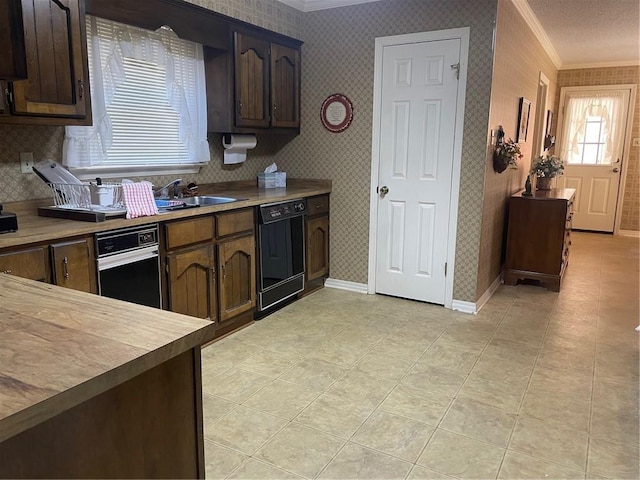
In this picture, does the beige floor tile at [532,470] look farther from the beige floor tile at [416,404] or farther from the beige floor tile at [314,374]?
the beige floor tile at [314,374]

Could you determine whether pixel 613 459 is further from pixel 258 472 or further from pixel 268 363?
pixel 268 363

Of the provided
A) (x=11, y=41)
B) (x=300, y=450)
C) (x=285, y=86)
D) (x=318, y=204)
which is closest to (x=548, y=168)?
(x=318, y=204)

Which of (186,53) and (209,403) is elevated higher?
(186,53)

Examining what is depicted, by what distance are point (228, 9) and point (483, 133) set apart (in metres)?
2.04

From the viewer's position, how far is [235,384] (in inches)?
104

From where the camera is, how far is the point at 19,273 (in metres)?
2.03

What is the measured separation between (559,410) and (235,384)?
1.63m

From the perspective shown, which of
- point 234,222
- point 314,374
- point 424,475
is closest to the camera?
point 424,475

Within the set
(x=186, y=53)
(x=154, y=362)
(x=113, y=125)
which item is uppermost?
(x=186, y=53)

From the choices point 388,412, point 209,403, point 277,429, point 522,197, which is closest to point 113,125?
point 209,403

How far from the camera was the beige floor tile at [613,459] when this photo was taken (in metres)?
1.94

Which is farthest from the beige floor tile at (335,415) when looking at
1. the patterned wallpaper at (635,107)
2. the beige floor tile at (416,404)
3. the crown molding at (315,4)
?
the patterned wallpaper at (635,107)

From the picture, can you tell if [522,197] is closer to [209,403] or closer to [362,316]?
[362,316]

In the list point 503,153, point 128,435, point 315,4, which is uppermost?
point 315,4
